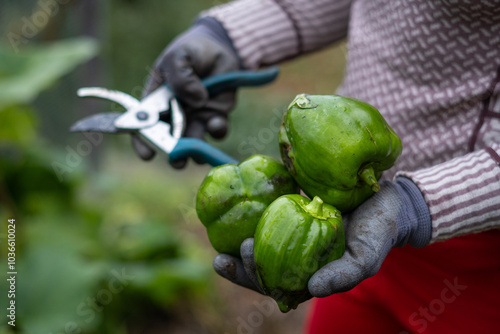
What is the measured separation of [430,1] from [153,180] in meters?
3.81

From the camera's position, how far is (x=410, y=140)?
157cm

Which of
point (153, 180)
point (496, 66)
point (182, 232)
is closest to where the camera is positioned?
point (496, 66)

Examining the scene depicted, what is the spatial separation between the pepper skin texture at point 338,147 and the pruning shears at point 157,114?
1.65 ft

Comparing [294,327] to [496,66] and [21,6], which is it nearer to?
[496,66]

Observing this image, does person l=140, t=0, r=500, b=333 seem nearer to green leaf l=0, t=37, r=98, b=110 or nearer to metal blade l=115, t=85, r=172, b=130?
metal blade l=115, t=85, r=172, b=130

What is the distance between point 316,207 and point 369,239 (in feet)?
0.51

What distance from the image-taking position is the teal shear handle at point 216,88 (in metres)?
1.67

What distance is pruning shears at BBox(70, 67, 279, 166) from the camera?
1.84m

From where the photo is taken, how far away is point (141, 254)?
347 cm

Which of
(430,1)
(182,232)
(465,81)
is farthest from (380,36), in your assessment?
(182,232)

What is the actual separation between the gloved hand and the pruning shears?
0.50 meters

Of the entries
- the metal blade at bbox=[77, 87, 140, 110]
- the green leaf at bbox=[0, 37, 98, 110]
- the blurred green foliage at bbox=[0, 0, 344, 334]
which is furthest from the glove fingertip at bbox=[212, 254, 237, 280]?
the green leaf at bbox=[0, 37, 98, 110]

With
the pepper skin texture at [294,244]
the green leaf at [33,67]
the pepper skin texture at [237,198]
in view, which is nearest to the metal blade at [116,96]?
the pepper skin texture at [237,198]

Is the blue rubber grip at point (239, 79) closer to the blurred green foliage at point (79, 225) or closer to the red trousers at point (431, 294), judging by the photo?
the red trousers at point (431, 294)
